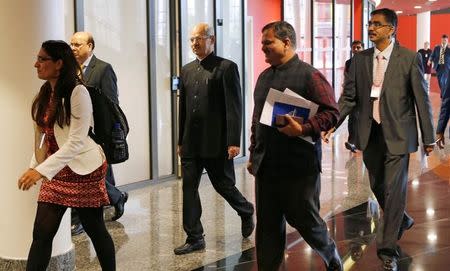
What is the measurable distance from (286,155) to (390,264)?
4.23 ft

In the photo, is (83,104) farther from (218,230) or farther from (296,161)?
(218,230)

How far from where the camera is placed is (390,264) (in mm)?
4332

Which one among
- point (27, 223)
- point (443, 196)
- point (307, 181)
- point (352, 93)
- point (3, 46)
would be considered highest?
point (3, 46)

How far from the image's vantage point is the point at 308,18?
13742 millimetres

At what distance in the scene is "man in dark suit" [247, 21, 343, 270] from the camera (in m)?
3.49

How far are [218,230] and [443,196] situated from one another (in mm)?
2570

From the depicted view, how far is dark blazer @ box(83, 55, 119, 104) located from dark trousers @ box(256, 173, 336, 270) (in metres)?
1.92

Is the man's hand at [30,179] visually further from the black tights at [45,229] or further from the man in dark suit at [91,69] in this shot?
the man in dark suit at [91,69]

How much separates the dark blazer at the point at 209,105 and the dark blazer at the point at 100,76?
2.45 feet

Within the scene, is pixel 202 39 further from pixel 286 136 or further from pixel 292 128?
pixel 292 128

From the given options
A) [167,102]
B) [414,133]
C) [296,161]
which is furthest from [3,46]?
[167,102]

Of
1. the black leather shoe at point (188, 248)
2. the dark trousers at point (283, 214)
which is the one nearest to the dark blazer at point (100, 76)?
the black leather shoe at point (188, 248)

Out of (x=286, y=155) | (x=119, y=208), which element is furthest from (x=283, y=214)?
(x=119, y=208)

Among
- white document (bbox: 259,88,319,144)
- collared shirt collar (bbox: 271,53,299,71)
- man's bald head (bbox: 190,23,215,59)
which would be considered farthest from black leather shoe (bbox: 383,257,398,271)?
man's bald head (bbox: 190,23,215,59)
